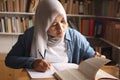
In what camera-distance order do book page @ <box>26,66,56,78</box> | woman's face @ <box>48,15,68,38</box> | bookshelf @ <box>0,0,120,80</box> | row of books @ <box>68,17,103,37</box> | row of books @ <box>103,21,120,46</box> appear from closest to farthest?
book page @ <box>26,66,56,78</box>, woman's face @ <box>48,15,68,38</box>, row of books @ <box>103,21,120,46</box>, bookshelf @ <box>0,0,120,80</box>, row of books @ <box>68,17,103,37</box>

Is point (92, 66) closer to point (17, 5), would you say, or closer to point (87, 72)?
point (87, 72)

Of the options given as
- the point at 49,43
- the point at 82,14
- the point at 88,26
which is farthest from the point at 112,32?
the point at 49,43

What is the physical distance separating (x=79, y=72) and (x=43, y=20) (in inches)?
17.9

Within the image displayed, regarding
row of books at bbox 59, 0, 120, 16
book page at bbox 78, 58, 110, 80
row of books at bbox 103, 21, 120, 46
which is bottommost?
row of books at bbox 103, 21, 120, 46

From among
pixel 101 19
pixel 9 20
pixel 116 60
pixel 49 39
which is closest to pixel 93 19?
pixel 101 19

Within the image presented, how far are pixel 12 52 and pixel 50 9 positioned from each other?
396mm

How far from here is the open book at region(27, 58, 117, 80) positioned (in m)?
1.13

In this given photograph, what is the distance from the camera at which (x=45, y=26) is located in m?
1.54

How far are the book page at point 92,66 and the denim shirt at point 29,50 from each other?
42 centimetres

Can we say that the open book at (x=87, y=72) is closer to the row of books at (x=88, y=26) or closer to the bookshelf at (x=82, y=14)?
the bookshelf at (x=82, y=14)

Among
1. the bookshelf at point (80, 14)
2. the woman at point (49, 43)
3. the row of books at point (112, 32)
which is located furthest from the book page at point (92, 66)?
the bookshelf at point (80, 14)

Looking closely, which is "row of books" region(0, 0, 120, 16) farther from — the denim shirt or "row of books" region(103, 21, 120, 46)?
the denim shirt

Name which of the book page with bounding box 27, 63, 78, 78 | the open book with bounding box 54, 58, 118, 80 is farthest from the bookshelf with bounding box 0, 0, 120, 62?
the open book with bounding box 54, 58, 118, 80

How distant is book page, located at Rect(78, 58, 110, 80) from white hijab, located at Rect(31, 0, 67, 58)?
0.40 meters
